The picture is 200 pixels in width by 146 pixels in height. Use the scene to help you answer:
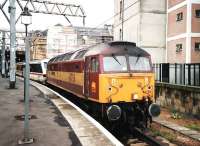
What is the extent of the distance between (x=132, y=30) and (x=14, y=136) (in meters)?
27.6

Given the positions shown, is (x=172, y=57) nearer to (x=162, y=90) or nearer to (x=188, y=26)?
(x=188, y=26)

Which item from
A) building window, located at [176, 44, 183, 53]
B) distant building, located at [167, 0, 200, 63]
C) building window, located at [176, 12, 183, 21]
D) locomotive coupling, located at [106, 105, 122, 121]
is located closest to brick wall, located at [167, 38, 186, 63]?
distant building, located at [167, 0, 200, 63]

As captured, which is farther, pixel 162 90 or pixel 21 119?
pixel 162 90

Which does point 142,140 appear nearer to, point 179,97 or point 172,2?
point 179,97

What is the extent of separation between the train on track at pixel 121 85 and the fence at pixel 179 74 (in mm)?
5185

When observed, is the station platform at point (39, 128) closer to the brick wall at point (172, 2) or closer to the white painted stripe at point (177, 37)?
the white painted stripe at point (177, 37)

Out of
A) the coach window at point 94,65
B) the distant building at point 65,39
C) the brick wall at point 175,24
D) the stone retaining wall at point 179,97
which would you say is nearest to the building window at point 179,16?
the brick wall at point 175,24

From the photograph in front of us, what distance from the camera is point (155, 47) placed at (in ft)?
115

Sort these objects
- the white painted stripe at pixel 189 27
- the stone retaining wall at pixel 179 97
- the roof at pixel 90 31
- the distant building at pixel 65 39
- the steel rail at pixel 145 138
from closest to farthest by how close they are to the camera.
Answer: the steel rail at pixel 145 138 < the stone retaining wall at pixel 179 97 < the white painted stripe at pixel 189 27 < the distant building at pixel 65 39 < the roof at pixel 90 31

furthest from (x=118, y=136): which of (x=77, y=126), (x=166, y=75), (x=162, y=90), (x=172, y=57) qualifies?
(x=172, y=57)

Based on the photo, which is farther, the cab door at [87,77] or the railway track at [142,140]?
the cab door at [87,77]

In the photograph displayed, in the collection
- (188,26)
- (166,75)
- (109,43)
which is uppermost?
(188,26)

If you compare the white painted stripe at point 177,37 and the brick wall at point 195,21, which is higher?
the brick wall at point 195,21

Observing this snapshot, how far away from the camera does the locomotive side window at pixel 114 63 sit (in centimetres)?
1254
